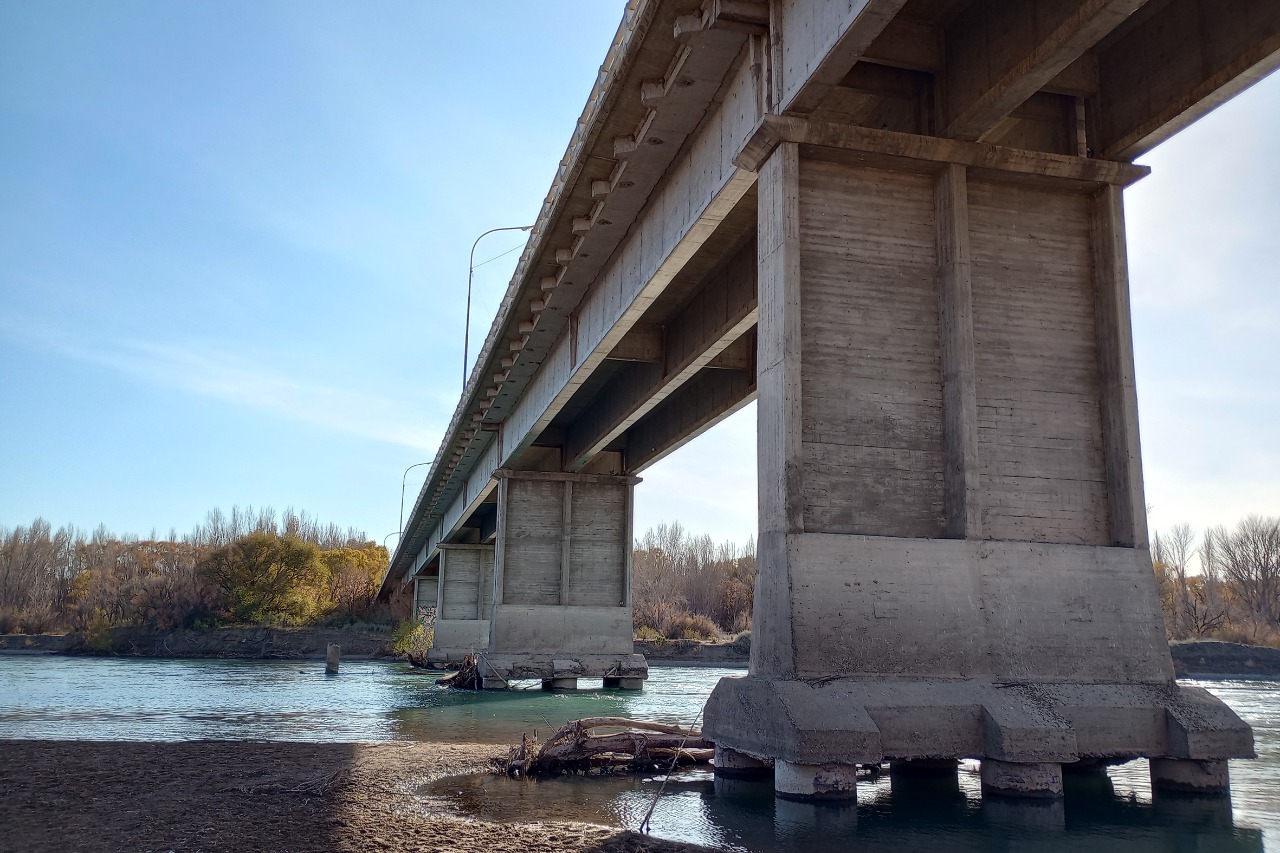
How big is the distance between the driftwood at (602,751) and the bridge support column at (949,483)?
2.35 m

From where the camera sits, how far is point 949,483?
11.5 meters

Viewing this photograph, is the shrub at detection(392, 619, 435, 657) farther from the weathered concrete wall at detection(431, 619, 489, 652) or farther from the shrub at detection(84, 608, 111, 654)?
the shrub at detection(84, 608, 111, 654)

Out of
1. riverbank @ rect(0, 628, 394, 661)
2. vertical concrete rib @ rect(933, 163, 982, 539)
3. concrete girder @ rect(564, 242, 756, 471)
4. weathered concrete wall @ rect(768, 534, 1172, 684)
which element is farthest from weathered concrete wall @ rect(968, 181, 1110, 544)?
riverbank @ rect(0, 628, 394, 661)

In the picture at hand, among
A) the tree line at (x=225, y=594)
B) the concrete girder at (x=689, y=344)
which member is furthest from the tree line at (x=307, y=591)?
the concrete girder at (x=689, y=344)

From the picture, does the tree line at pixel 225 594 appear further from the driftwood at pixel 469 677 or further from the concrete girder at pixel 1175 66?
the concrete girder at pixel 1175 66

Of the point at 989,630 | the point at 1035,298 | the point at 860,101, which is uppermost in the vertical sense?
the point at 860,101

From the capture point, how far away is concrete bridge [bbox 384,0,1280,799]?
10.1 metres

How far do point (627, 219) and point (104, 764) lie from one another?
12075mm

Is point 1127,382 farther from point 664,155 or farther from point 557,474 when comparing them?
point 557,474

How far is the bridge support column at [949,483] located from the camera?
997 cm

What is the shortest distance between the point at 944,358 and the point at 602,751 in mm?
6659

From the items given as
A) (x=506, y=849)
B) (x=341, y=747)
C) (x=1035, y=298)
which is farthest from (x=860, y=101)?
(x=341, y=747)

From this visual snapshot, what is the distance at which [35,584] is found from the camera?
326 ft

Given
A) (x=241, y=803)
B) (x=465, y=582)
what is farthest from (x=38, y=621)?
(x=241, y=803)
